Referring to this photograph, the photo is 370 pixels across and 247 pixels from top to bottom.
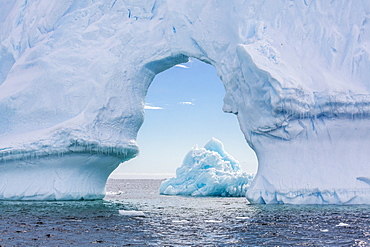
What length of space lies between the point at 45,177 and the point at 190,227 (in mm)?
8544

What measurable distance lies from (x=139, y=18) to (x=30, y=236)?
40.0ft

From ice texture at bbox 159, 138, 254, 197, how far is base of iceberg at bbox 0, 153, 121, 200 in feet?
26.4

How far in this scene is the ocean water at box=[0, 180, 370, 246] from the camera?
26.0 feet

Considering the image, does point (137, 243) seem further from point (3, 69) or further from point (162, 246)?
point (3, 69)

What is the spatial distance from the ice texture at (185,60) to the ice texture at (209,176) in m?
6.53

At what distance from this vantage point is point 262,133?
15.5 m

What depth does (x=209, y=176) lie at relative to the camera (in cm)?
2353

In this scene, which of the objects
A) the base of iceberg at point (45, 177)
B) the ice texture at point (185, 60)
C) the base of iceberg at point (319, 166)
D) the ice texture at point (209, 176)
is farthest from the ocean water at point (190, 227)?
the ice texture at point (209, 176)

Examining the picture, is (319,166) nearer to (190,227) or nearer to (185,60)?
(190,227)

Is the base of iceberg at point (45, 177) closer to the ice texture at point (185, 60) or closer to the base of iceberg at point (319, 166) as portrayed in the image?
the ice texture at point (185, 60)

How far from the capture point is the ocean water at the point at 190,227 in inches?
312

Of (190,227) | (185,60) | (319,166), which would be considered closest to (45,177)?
(185,60)

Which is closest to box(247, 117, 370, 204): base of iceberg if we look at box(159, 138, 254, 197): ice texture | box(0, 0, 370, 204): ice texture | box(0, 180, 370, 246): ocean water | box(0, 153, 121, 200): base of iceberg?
box(0, 0, 370, 204): ice texture

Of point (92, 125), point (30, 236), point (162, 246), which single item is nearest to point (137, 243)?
point (162, 246)
